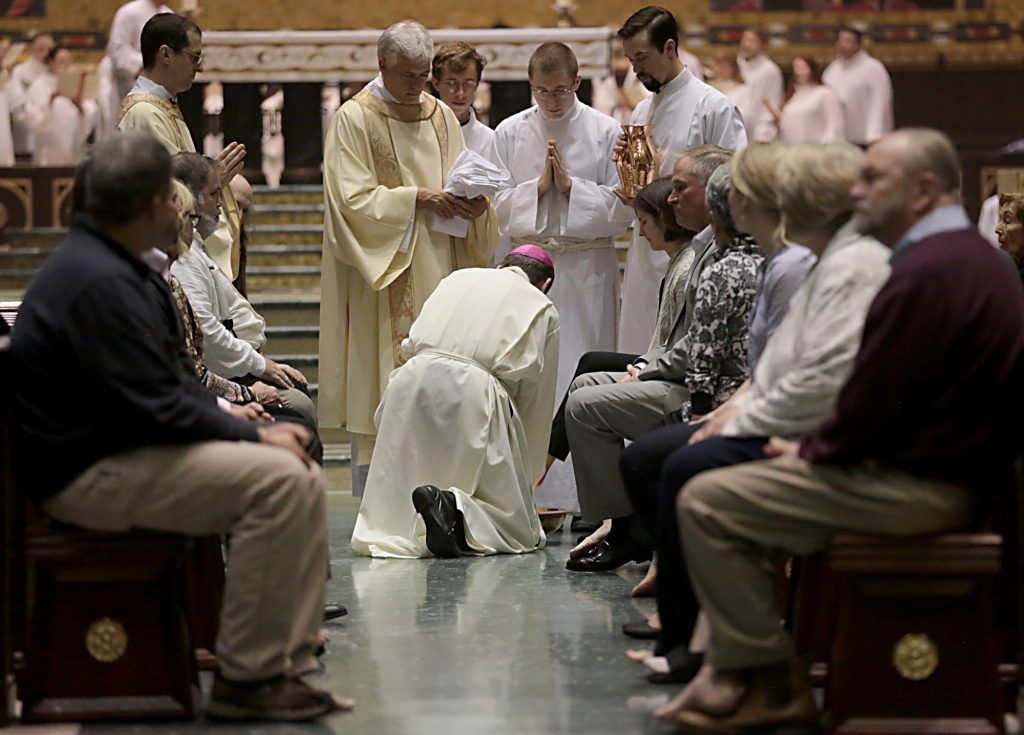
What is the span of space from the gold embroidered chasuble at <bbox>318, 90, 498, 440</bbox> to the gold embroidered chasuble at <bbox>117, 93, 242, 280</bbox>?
720mm

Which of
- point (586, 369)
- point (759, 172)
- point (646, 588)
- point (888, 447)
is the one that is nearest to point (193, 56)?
point (586, 369)

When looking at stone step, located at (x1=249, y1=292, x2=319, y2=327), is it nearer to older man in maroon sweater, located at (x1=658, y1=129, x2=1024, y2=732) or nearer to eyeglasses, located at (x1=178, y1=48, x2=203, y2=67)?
eyeglasses, located at (x1=178, y1=48, x2=203, y2=67)

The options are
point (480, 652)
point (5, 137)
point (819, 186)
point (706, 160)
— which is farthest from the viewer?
point (5, 137)

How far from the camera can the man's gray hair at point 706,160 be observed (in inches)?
199

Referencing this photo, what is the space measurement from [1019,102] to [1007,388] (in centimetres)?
1270

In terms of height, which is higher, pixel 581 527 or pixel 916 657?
pixel 916 657

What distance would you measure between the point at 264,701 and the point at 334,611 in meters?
1.28

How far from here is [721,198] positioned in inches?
181

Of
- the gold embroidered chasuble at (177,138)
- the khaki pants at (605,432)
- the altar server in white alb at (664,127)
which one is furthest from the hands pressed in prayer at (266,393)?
the altar server in white alb at (664,127)

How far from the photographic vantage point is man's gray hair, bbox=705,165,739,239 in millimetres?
4578

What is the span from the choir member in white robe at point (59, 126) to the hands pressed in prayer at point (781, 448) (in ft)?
38.4

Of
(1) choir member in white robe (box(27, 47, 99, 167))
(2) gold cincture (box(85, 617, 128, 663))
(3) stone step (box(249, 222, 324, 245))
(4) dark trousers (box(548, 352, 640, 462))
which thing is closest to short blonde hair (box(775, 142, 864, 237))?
(2) gold cincture (box(85, 617, 128, 663))

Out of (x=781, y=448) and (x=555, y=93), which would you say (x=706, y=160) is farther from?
(x=555, y=93)

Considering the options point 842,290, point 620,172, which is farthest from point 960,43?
point 842,290
